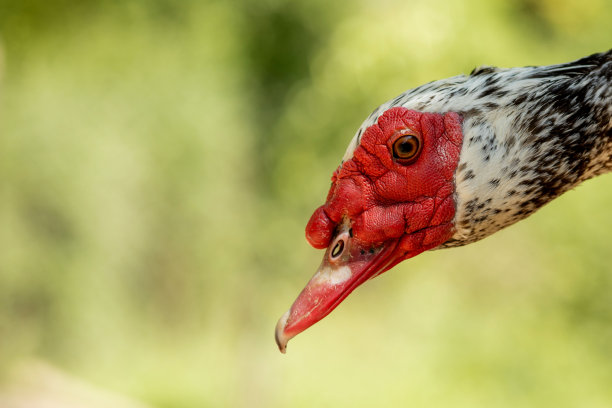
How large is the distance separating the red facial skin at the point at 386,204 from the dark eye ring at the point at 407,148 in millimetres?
12

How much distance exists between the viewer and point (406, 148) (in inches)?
94.7

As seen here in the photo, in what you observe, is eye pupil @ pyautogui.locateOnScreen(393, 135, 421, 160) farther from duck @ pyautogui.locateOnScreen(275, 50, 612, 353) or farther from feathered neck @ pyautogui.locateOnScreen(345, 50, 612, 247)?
feathered neck @ pyautogui.locateOnScreen(345, 50, 612, 247)

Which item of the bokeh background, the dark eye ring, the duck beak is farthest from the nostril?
the bokeh background

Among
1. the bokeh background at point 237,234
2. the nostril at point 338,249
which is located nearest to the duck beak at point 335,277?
the nostril at point 338,249

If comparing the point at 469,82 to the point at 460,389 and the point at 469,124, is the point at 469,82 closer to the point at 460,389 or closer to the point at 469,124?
the point at 469,124

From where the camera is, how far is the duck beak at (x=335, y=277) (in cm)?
235

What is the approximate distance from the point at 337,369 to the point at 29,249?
4.24 metres

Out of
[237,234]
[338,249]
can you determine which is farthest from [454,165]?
[237,234]

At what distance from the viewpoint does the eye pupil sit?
7.82 feet

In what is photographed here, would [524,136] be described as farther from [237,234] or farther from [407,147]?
[237,234]

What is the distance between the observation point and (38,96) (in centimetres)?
840

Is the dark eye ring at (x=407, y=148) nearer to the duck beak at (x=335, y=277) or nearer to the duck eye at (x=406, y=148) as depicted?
the duck eye at (x=406, y=148)

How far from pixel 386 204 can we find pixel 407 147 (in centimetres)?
21

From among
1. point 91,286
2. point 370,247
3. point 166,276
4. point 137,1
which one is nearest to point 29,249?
point 91,286
